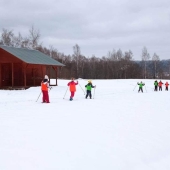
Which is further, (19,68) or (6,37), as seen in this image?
(6,37)

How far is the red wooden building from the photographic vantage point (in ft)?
91.6

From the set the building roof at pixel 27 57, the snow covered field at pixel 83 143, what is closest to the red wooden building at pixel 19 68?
the building roof at pixel 27 57

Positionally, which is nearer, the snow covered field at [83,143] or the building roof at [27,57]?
the snow covered field at [83,143]

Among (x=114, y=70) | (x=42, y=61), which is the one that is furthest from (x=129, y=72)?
(x=42, y=61)

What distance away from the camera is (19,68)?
1192 inches

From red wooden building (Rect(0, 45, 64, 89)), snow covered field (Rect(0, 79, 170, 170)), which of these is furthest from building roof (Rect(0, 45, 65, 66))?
snow covered field (Rect(0, 79, 170, 170))

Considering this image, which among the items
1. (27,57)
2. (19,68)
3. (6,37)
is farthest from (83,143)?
(6,37)

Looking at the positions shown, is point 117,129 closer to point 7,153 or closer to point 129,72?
point 7,153

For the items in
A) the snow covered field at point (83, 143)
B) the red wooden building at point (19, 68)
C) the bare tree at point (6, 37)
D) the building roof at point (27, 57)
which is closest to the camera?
the snow covered field at point (83, 143)

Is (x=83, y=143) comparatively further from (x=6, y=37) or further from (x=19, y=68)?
(x=6, y=37)

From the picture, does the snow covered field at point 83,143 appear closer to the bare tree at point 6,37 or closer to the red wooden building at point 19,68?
the red wooden building at point 19,68

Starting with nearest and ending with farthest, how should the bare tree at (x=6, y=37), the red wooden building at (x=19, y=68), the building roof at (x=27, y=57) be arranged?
the red wooden building at (x=19, y=68) < the building roof at (x=27, y=57) < the bare tree at (x=6, y=37)

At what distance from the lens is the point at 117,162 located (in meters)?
5.87

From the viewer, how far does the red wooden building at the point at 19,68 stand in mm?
27906
